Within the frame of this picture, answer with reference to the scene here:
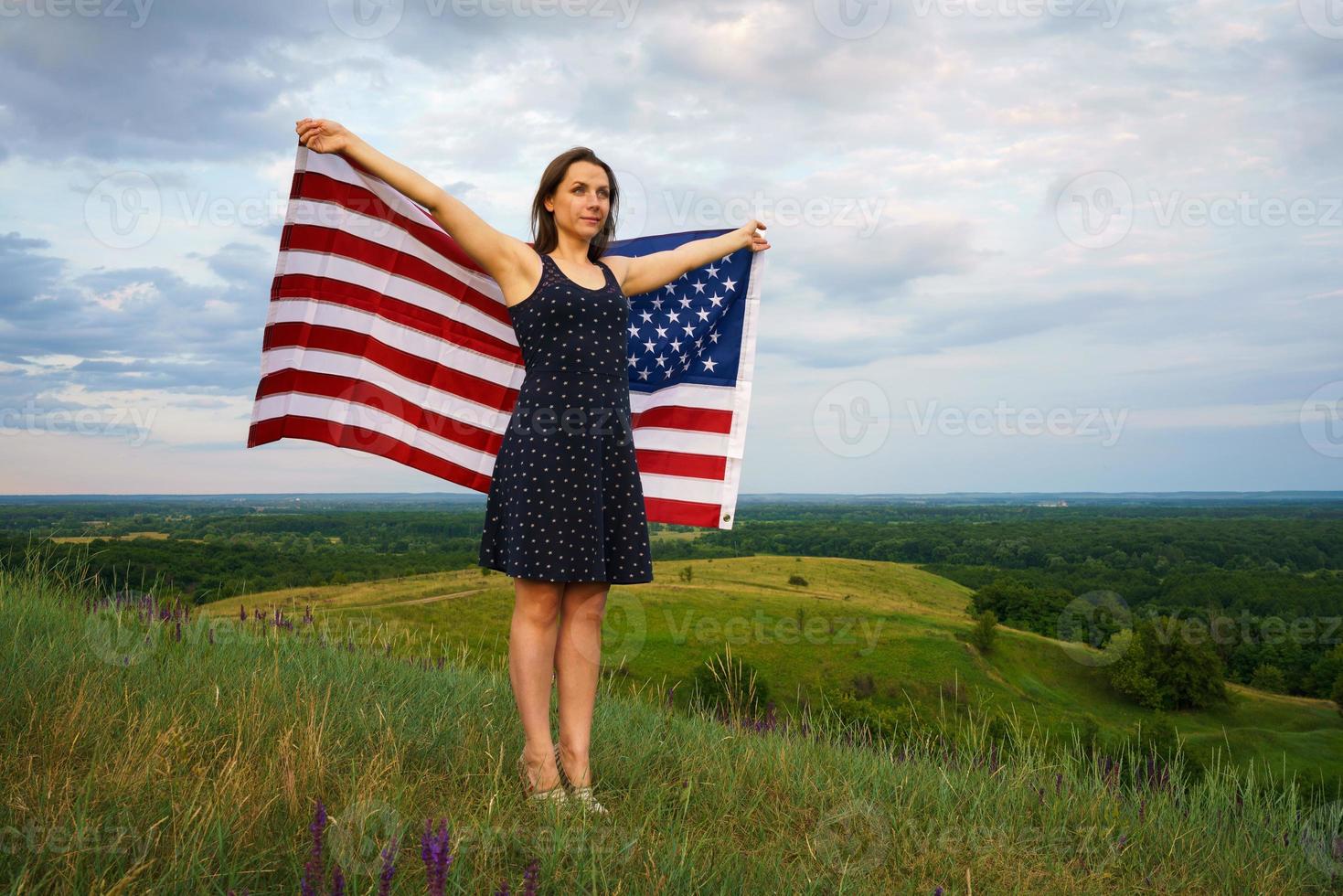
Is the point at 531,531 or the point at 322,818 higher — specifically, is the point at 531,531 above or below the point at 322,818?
above

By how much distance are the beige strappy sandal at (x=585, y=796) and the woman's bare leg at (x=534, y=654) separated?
0.36 ft

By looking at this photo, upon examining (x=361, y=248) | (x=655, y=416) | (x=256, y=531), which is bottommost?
(x=256, y=531)

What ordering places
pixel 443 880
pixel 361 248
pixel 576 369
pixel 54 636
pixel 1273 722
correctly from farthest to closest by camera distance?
pixel 1273 722
pixel 361 248
pixel 54 636
pixel 576 369
pixel 443 880

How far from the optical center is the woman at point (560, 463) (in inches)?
146

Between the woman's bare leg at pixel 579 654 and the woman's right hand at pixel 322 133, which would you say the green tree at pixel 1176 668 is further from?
the woman's right hand at pixel 322 133

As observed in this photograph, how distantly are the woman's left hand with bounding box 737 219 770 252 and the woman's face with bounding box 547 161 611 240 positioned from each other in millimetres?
1437

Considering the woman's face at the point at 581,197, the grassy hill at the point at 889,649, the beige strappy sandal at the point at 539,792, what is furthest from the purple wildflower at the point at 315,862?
the grassy hill at the point at 889,649

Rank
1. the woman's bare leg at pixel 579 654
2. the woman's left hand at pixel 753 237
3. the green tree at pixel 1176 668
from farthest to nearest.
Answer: the green tree at pixel 1176 668
the woman's left hand at pixel 753 237
the woman's bare leg at pixel 579 654

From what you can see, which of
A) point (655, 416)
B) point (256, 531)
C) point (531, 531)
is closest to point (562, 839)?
point (531, 531)

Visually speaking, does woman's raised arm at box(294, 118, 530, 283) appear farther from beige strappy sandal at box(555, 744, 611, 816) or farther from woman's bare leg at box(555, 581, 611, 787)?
beige strappy sandal at box(555, 744, 611, 816)

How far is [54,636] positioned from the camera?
4684 millimetres

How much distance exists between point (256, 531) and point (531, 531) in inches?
961

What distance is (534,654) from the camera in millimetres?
3779

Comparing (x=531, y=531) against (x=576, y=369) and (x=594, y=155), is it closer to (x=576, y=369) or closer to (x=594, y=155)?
(x=576, y=369)
